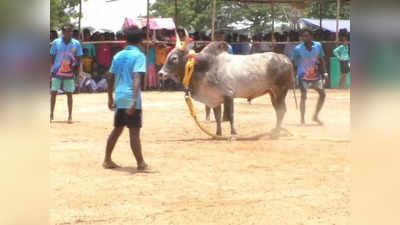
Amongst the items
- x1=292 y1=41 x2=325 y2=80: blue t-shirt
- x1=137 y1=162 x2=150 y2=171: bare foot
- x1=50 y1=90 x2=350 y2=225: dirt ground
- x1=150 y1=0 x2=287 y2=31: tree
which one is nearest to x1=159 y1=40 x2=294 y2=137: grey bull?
x1=50 y1=90 x2=350 y2=225: dirt ground

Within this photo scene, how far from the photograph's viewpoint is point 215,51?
899cm

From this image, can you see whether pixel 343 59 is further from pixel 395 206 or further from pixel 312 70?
pixel 395 206

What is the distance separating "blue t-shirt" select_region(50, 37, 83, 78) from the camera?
32.9ft

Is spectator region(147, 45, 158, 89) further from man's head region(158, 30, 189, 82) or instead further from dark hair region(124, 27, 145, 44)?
dark hair region(124, 27, 145, 44)

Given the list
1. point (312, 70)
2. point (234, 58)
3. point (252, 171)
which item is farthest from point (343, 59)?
point (252, 171)

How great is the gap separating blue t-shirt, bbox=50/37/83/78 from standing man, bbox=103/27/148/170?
13.5ft

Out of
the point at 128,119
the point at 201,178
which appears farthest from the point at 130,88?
the point at 201,178

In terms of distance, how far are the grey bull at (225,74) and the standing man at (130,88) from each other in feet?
8.76

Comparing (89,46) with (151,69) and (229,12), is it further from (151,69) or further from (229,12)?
(229,12)

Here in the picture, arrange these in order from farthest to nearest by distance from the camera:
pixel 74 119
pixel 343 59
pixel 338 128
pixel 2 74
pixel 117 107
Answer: pixel 343 59
pixel 74 119
pixel 338 128
pixel 117 107
pixel 2 74

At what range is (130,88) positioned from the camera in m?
5.98

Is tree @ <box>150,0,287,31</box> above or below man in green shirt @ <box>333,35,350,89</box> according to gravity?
above

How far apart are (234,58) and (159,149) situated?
218cm

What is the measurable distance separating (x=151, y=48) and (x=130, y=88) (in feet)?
42.6
